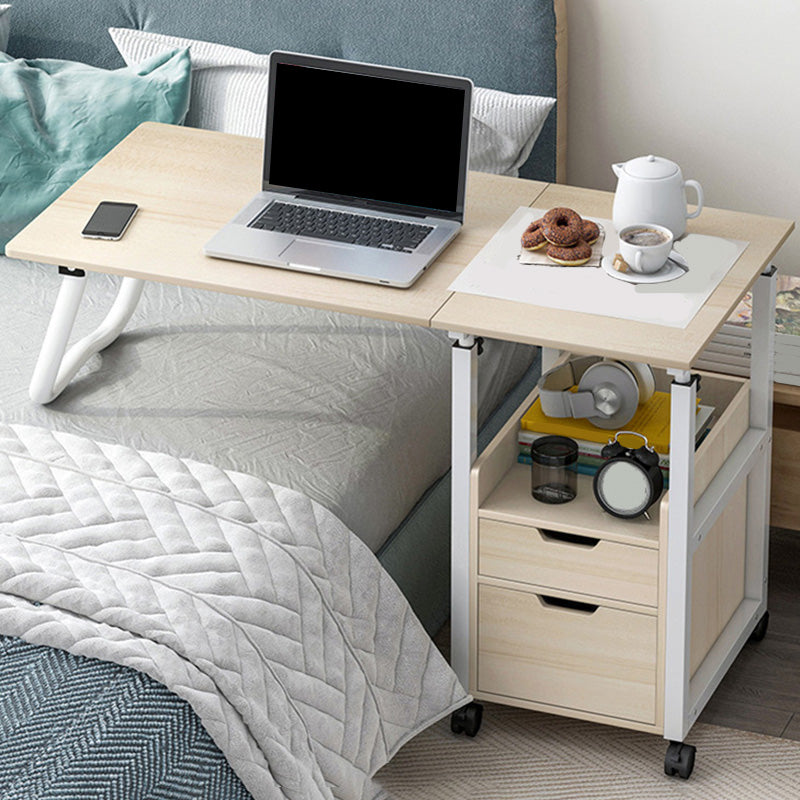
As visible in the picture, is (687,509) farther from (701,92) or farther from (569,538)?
(701,92)

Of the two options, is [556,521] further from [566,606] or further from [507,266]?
[507,266]

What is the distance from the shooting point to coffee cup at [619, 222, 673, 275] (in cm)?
208

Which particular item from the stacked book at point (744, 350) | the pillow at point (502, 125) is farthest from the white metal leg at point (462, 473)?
the pillow at point (502, 125)

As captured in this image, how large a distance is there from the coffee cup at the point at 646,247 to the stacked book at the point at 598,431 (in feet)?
0.90

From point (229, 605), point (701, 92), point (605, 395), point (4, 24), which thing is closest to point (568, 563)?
point (605, 395)

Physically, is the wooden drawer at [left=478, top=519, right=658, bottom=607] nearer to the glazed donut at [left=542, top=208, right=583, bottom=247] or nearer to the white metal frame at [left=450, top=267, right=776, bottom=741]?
the white metal frame at [left=450, top=267, right=776, bottom=741]

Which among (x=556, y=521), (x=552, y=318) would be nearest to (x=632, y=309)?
(x=552, y=318)

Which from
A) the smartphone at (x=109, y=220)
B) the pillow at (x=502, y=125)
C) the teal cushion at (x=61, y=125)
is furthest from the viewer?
the teal cushion at (x=61, y=125)

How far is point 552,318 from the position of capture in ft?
6.57

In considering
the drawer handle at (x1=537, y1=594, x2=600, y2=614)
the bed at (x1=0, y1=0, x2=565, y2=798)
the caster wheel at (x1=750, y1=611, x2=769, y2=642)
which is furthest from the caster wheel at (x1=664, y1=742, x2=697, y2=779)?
the bed at (x1=0, y1=0, x2=565, y2=798)

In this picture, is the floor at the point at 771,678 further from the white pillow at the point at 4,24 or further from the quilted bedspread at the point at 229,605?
the white pillow at the point at 4,24

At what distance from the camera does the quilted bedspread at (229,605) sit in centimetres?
188

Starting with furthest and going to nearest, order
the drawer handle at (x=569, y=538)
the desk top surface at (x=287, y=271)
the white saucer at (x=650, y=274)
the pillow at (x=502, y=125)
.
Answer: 1. the pillow at (x=502, y=125)
2. the drawer handle at (x=569, y=538)
3. the white saucer at (x=650, y=274)
4. the desk top surface at (x=287, y=271)

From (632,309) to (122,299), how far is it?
3.01 ft
